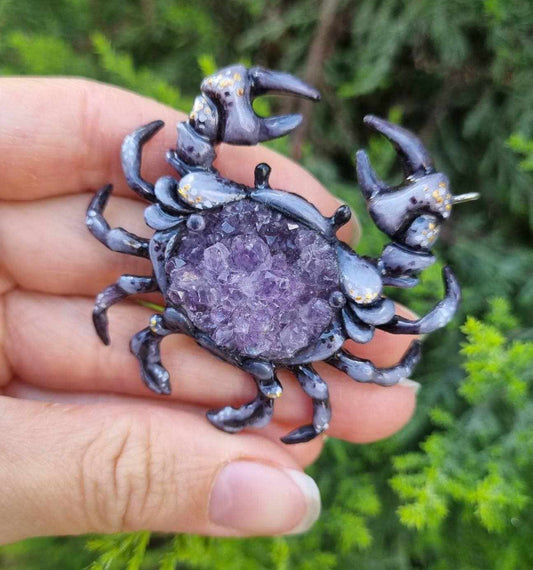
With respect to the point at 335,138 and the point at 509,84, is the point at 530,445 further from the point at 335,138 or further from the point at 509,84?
the point at 335,138

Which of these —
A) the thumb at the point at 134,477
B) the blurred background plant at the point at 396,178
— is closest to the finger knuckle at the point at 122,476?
the thumb at the point at 134,477

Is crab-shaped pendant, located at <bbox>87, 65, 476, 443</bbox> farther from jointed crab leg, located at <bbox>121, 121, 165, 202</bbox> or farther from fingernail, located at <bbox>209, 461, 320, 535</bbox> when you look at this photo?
fingernail, located at <bbox>209, 461, 320, 535</bbox>

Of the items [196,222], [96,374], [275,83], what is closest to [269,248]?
[196,222]

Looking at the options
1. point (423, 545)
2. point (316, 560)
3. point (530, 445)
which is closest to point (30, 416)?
point (316, 560)

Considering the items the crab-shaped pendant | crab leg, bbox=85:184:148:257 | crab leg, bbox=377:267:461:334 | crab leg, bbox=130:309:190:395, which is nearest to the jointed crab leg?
the crab-shaped pendant

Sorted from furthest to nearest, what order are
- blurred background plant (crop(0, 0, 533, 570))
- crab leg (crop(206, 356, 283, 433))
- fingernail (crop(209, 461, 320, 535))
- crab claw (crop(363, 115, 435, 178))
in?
1. blurred background plant (crop(0, 0, 533, 570))
2. crab leg (crop(206, 356, 283, 433))
3. fingernail (crop(209, 461, 320, 535))
4. crab claw (crop(363, 115, 435, 178))

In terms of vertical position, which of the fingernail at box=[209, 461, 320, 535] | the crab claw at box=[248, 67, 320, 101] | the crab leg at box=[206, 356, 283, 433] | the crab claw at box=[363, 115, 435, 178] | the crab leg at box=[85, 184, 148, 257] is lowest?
Result: the fingernail at box=[209, 461, 320, 535]

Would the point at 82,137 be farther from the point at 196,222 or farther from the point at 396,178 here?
the point at 396,178
